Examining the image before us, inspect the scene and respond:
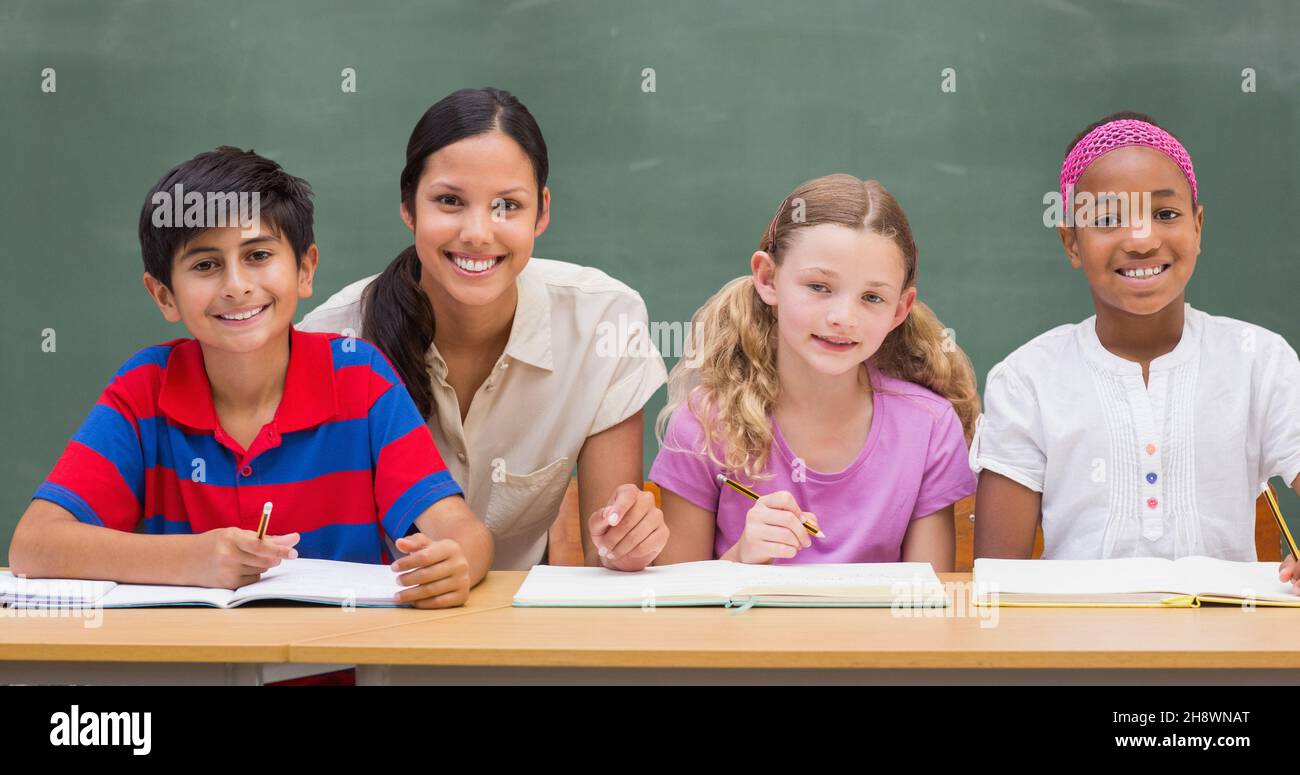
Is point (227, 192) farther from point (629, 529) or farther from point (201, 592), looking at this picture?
point (629, 529)

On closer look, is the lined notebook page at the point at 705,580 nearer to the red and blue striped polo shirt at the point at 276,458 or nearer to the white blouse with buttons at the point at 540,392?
the red and blue striped polo shirt at the point at 276,458

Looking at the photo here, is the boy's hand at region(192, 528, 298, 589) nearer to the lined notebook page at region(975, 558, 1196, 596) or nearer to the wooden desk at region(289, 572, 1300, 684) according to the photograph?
the wooden desk at region(289, 572, 1300, 684)

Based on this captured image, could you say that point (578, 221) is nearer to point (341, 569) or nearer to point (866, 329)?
point (866, 329)

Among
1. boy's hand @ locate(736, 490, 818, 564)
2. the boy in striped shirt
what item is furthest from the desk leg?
boy's hand @ locate(736, 490, 818, 564)

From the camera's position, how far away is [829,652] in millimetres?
1100

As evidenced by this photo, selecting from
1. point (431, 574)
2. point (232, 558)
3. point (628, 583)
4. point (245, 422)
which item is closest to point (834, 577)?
point (628, 583)

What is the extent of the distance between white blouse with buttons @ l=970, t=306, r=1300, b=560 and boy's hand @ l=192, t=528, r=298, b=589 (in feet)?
3.36

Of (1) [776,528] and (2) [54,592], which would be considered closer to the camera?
(2) [54,592]

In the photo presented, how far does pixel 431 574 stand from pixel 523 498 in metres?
0.71

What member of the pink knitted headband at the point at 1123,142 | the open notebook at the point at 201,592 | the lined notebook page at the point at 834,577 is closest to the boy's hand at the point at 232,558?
the open notebook at the point at 201,592

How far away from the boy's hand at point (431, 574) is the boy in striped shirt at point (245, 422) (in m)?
0.14

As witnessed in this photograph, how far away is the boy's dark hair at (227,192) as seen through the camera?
5.43 feet

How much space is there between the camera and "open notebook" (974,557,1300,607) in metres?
1.33
